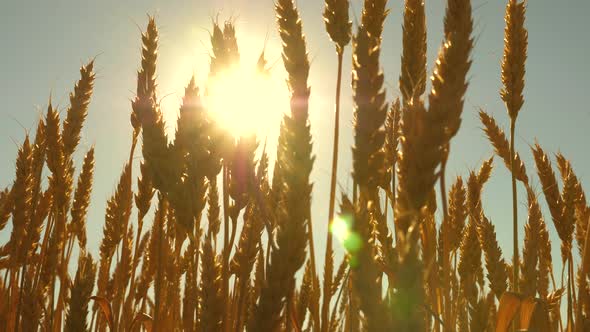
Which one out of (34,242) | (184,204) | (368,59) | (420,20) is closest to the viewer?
(368,59)

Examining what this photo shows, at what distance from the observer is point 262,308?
0.99m

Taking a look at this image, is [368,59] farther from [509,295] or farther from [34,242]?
[34,242]

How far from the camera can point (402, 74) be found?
7.43 feet

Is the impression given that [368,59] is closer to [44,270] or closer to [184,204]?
[184,204]

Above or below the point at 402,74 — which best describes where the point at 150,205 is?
below

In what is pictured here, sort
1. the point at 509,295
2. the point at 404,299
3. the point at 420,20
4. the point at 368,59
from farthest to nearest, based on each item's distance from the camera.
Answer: the point at 420,20, the point at 509,295, the point at 368,59, the point at 404,299

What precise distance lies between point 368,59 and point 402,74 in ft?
3.37

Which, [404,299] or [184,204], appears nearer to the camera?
[404,299]

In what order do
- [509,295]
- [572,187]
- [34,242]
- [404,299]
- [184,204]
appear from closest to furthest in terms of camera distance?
[404,299]
[184,204]
[509,295]
[34,242]
[572,187]

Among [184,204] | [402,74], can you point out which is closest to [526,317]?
[402,74]

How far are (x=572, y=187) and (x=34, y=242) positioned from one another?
3.31 m

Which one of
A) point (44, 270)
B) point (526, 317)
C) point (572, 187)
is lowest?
point (526, 317)

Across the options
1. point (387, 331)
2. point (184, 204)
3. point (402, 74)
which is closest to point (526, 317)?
point (402, 74)

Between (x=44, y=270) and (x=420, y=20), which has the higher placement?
(x=420, y=20)
